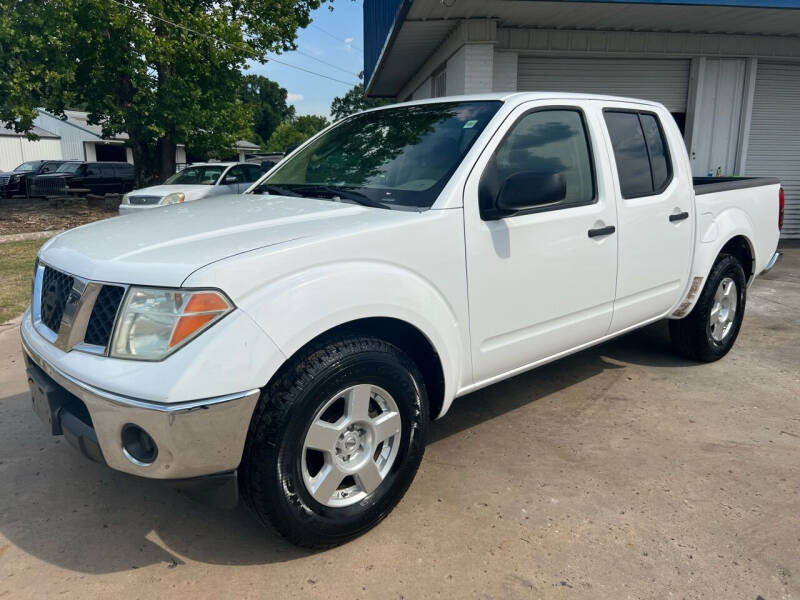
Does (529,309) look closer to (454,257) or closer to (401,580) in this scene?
(454,257)

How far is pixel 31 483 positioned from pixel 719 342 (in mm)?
4688

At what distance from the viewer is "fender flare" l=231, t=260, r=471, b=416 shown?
223cm

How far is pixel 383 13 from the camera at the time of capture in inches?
451

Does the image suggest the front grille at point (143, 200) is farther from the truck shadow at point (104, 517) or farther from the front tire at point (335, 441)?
the front tire at point (335, 441)

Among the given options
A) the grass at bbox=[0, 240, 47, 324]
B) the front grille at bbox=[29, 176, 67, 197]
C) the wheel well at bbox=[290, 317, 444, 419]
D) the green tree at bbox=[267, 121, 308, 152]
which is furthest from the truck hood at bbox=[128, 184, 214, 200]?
the green tree at bbox=[267, 121, 308, 152]

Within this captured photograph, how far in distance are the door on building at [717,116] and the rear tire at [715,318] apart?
723 cm

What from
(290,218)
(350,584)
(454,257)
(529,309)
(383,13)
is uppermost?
(383,13)

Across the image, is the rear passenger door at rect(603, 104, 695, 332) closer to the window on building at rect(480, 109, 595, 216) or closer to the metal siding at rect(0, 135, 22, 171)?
the window on building at rect(480, 109, 595, 216)

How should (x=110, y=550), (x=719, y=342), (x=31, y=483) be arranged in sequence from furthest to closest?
(x=719, y=342)
(x=31, y=483)
(x=110, y=550)

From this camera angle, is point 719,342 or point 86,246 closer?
point 86,246

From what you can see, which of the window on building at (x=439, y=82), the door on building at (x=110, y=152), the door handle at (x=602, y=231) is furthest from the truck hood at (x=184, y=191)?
the door on building at (x=110, y=152)

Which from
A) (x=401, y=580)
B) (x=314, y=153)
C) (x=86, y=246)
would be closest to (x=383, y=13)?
(x=314, y=153)

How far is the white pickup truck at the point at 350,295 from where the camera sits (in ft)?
7.09

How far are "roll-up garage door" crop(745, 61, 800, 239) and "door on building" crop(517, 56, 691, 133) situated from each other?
4.90ft
